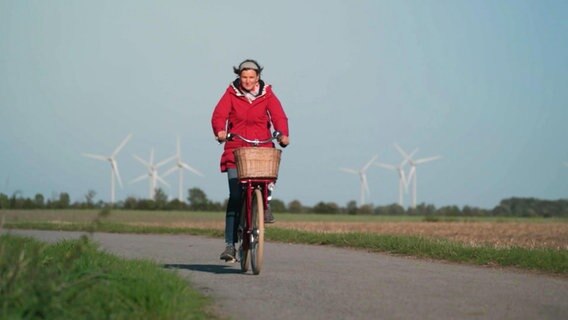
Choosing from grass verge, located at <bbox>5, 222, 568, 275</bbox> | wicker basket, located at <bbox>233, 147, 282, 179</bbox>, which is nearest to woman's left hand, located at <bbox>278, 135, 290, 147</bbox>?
wicker basket, located at <bbox>233, 147, 282, 179</bbox>

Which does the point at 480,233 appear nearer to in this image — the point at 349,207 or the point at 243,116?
the point at 243,116

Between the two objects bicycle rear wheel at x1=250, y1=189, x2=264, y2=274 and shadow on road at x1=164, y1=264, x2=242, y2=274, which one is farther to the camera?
shadow on road at x1=164, y1=264, x2=242, y2=274

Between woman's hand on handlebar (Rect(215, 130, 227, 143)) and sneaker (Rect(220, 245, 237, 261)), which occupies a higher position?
woman's hand on handlebar (Rect(215, 130, 227, 143))

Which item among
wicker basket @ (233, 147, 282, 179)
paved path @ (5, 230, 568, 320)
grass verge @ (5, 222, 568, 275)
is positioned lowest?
paved path @ (5, 230, 568, 320)

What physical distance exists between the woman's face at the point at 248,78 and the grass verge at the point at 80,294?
310 cm

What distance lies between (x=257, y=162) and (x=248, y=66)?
43.6 inches

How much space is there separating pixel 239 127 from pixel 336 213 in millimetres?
59263

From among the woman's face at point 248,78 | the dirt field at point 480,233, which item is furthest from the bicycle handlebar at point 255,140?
the dirt field at point 480,233

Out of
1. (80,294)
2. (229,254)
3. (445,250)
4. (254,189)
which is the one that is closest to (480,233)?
(445,250)

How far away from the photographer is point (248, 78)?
33.7 ft

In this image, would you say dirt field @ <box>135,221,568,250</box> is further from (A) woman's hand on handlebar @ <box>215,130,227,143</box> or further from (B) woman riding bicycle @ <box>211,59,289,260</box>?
(A) woman's hand on handlebar @ <box>215,130,227,143</box>

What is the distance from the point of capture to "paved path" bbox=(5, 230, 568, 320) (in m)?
7.13

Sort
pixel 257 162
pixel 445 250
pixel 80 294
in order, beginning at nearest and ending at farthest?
pixel 80 294
pixel 257 162
pixel 445 250

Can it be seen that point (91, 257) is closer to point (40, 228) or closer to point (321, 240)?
point (321, 240)
